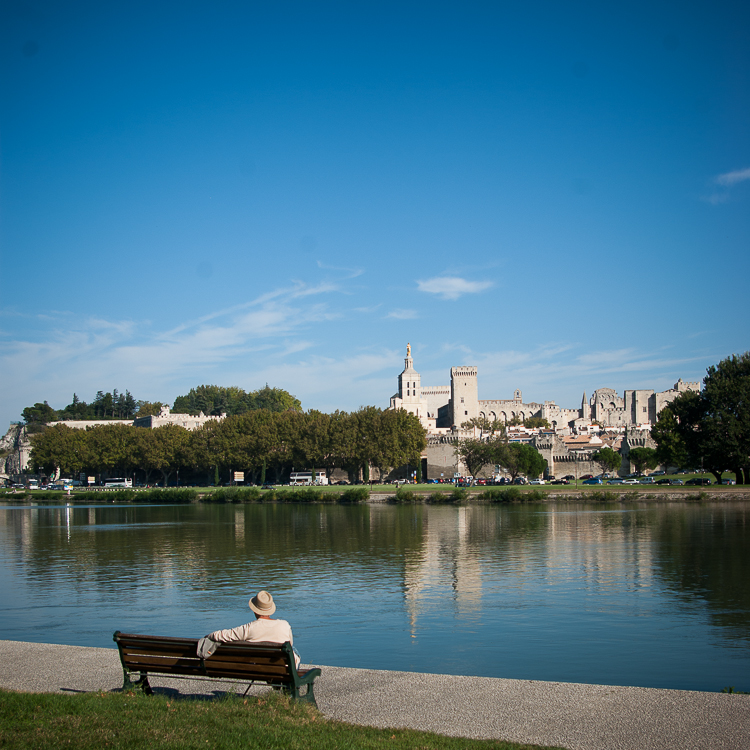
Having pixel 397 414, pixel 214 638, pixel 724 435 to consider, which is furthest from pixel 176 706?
pixel 397 414

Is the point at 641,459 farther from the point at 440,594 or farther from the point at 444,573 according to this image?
the point at 440,594

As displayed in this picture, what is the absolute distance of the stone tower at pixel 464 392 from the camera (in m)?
157

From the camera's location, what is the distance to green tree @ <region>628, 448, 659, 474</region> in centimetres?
10301

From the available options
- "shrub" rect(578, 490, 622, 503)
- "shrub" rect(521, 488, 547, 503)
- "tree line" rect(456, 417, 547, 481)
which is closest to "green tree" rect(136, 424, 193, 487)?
"tree line" rect(456, 417, 547, 481)

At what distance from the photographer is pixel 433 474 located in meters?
108

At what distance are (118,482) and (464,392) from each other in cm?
7095

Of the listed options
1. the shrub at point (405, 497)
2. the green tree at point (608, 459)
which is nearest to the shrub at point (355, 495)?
the shrub at point (405, 497)

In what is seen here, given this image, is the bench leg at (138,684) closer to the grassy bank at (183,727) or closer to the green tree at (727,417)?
the grassy bank at (183,727)

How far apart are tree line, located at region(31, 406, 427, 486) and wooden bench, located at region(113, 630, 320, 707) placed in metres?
82.0

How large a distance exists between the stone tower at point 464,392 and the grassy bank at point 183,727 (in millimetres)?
149588

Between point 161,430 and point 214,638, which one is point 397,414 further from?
point 214,638

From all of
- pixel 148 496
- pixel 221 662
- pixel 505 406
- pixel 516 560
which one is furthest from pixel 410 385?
pixel 221 662

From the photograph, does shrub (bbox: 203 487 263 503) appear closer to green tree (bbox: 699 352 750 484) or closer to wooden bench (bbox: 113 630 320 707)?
green tree (bbox: 699 352 750 484)

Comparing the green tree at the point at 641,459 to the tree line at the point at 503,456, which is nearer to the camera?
the tree line at the point at 503,456
